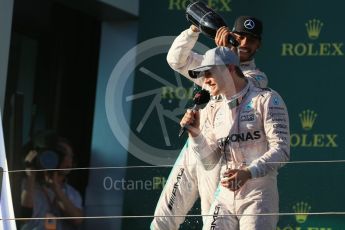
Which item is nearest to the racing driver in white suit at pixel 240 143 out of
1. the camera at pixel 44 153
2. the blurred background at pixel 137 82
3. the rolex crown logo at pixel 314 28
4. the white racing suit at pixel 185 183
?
the white racing suit at pixel 185 183

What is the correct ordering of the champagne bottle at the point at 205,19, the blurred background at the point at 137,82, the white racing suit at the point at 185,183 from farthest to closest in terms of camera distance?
the blurred background at the point at 137,82 < the champagne bottle at the point at 205,19 < the white racing suit at the point at 185,183

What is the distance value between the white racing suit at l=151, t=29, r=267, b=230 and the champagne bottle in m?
0.06

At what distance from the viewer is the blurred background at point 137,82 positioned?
17.4 ft

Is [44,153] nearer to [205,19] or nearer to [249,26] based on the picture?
[205,19]

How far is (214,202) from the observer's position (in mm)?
3332

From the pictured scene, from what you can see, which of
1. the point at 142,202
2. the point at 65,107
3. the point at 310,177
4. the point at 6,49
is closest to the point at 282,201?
the point at 310,177

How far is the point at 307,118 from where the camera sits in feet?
17.8

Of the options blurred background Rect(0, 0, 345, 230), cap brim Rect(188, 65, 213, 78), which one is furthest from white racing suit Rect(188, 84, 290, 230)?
blurred background Rect(0, 0, 345, 230)

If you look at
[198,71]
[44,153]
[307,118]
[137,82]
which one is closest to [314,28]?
[307,118]

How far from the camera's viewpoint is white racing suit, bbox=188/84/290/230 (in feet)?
10.4

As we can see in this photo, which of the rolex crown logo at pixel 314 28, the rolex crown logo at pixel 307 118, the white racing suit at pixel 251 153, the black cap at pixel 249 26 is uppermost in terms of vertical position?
the rolex crown logo at pixel 314 28

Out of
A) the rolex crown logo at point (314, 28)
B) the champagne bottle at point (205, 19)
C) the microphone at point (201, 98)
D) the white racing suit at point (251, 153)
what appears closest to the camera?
the white racing suit at point (251, 153)

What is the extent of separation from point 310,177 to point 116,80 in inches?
87.4

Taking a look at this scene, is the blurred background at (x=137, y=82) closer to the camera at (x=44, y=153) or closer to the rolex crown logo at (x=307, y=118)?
the rolex crown logo at (x=307, y=118)
